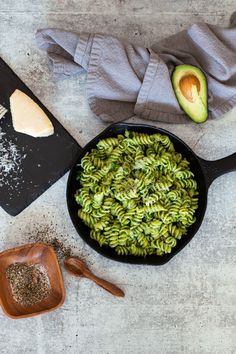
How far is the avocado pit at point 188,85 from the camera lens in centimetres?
144

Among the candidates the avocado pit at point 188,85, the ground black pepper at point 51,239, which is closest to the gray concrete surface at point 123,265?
the ground black pepper at point 51,239

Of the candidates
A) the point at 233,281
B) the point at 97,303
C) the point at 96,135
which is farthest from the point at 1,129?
the point at 233,281

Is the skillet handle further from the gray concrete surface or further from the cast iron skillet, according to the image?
the gray concrete surface

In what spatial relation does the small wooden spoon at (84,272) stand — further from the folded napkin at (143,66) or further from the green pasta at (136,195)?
the folded napkin at (143,66)

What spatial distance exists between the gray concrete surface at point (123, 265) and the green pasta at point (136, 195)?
11 cm

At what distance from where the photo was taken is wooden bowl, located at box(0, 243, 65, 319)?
142cm

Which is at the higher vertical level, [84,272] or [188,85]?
[188,85]

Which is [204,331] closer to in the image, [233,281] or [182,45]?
[233,281]

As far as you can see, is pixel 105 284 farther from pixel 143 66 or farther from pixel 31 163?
pixel 143 66

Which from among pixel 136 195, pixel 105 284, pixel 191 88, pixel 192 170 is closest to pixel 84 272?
pixel 105 284

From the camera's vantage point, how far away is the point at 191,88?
4.71 ft

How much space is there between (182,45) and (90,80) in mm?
279

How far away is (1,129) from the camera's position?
4.88 ft

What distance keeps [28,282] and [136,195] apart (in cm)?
38
